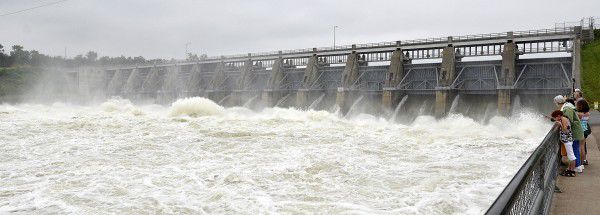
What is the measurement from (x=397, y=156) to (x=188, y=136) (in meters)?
9.22

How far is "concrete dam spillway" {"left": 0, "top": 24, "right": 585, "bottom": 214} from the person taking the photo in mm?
7777

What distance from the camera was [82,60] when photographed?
9906cm

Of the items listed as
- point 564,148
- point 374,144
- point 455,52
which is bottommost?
point 374,144

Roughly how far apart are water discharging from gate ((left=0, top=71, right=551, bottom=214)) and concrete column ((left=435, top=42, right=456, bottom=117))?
430 inches

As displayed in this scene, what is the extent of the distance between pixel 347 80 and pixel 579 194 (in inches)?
1192

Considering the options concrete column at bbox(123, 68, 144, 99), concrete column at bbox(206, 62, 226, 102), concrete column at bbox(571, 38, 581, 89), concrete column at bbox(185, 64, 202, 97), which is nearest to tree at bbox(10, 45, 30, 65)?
concrete column at bbox(123, 68, 144, 99)

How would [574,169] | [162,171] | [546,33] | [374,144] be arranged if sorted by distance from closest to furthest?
1. [574,169]
2. [162,171]
3. [374,144]
4. [546,33]

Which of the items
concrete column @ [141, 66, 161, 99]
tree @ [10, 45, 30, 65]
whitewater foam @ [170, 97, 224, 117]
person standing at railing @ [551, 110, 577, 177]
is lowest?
whitewater foam @ [170, 97, 224, 117]

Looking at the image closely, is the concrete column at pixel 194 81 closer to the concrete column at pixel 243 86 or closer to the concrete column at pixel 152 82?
the concrete column at pixel 152 82

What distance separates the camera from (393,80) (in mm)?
32875

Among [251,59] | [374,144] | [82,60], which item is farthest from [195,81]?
[82,60]

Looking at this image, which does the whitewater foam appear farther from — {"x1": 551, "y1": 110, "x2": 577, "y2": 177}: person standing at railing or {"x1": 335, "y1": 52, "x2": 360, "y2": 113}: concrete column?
{"x1": 551, "y1": 110, "x2": 577, "y2": 177}: person standing at railing

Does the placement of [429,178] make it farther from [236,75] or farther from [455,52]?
[236,75]

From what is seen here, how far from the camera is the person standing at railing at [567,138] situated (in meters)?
7.10
